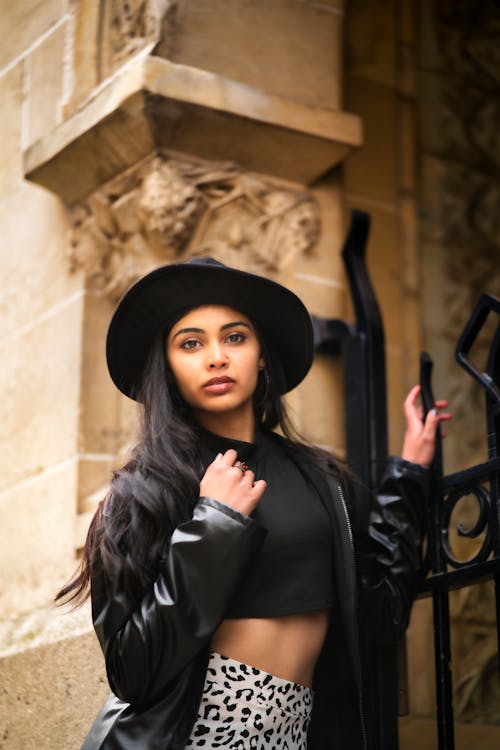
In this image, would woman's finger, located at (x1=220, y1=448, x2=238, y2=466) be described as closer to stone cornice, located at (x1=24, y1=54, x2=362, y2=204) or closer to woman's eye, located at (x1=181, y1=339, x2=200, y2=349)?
woman's eye, located at (x1=181, y1=339, x2=200, y2=349)

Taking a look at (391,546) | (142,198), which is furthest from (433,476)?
(142,198)

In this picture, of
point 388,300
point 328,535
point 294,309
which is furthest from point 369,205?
point 328,535

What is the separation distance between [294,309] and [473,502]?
1.76m

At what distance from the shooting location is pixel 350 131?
3.83m

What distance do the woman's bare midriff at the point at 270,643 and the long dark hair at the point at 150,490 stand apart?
0.70ft

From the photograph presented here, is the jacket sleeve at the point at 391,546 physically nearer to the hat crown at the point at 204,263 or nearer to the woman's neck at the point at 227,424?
the woman's neck at the point at 227,424

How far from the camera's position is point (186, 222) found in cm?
371

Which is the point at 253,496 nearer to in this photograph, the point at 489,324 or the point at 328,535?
the point at 328,535

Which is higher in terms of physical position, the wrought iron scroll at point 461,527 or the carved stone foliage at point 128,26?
the carved stone foliage at point 128,26

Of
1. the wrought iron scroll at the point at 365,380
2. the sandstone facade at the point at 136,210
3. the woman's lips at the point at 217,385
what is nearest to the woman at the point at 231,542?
the woman's lips at the point at 217,385

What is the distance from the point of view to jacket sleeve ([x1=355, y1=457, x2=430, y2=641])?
2834 mm

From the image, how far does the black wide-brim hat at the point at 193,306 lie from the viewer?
270 centimetres

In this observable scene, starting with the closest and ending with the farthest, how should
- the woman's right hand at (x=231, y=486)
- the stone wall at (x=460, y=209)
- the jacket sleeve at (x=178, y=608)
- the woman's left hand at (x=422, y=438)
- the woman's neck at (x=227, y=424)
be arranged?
the jacket sleeve at (x=178, y=608), the woman's right hand at (x=231, y=486), the woman's neck at (x=227, y=424), the woman's left hand at (x=422, y=438), the stone wall at (x=460, y=209)

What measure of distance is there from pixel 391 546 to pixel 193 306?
0.76m
